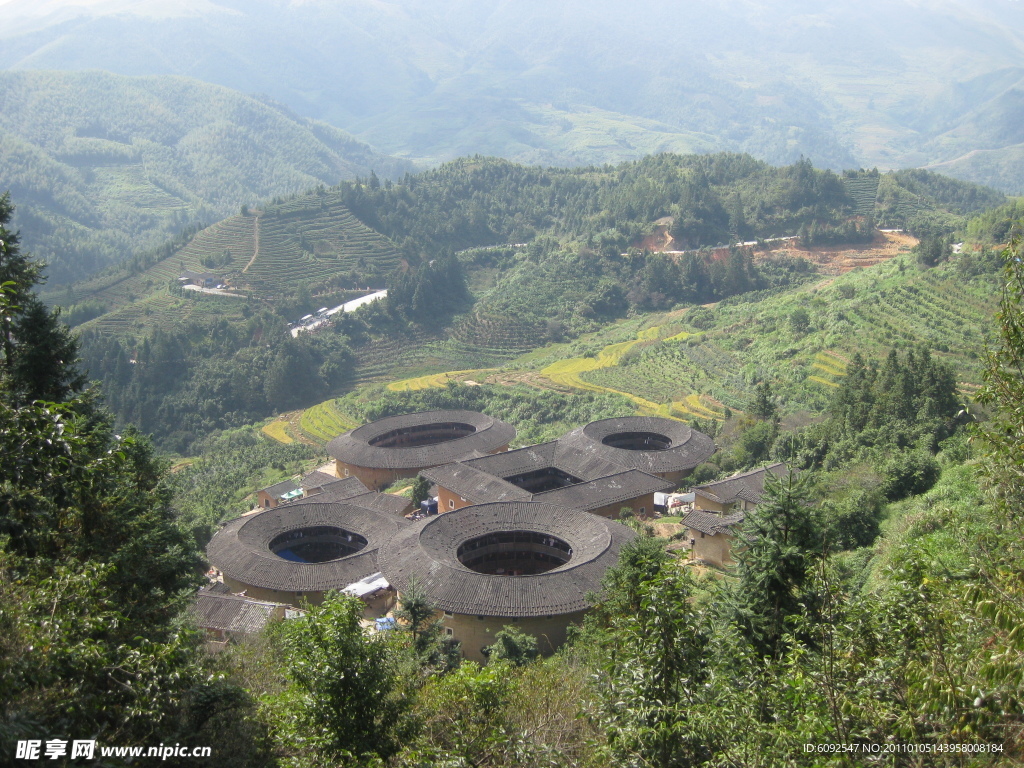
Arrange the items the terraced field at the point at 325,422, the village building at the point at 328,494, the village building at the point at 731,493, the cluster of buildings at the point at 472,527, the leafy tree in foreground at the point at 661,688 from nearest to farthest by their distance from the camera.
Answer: the leafy tree in foreground at the point at 661,688 < the cluster of buildings at the point at 472,527 < the village building at the point at 731,493 < the village building at the point at 328,494 < the terraced field at the point at 325,422

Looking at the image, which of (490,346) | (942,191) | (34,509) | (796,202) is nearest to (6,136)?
(490,346)

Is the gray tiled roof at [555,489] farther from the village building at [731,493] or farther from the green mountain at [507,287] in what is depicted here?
the green mountain at [507,287]

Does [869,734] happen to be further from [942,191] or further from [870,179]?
[942,191]

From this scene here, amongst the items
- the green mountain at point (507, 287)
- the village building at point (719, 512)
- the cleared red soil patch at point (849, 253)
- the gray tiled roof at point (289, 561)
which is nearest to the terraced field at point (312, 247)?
the green mountain at point (507, 287)

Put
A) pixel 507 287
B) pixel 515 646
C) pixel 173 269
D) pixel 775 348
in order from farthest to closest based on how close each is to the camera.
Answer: pixel 507 287 < pixel 173 269 < pixel 775 348 < pixel 515 646

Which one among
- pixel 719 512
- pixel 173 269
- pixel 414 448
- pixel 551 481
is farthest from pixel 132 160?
pixel 719 512

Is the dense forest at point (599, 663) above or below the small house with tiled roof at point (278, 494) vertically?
above

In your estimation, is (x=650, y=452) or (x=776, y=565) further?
(x=650, y=452)

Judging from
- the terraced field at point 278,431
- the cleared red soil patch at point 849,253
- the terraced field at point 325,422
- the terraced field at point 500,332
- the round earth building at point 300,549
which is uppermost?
the cleared red soil patch at point 849,253

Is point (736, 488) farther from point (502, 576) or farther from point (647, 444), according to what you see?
point (502, 576)
